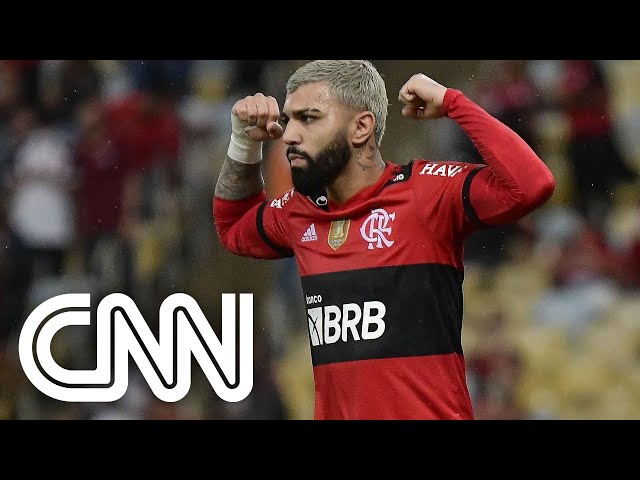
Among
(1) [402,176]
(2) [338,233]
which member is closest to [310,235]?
(2) [338,233]

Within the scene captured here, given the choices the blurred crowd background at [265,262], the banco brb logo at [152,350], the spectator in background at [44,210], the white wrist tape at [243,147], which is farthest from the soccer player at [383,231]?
the spectator in background at [44,210]

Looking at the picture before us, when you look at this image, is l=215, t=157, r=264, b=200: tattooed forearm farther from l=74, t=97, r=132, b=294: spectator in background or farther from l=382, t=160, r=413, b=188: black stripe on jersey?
l=74, t=97, r=132, b=294: spectator in background

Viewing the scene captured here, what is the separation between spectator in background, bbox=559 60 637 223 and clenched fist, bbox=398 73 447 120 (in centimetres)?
413

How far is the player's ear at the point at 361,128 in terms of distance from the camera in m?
3.82

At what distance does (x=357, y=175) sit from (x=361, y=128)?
6.4 inches

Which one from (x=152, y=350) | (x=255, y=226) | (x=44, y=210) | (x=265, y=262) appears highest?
(x=44, y=210)

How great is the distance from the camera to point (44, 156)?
27.2 ft

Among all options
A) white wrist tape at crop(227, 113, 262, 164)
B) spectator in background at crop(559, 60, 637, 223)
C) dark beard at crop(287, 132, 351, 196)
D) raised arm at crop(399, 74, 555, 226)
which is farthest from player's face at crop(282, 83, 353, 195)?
spectator in background at crop(559, 60, 637, 223)

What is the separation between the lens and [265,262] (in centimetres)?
805

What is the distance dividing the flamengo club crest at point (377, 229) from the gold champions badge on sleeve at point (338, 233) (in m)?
0.07

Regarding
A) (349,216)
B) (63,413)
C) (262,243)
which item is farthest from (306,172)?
(63,413)

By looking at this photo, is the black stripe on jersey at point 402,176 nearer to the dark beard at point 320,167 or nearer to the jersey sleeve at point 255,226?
the dark beard at point 320,167

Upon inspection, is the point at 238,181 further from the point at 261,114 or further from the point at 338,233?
the point at 338,233

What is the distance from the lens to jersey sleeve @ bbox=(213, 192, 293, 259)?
409cm
